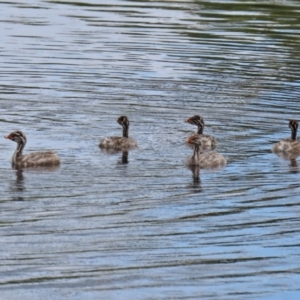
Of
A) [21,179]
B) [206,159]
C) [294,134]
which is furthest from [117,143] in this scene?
[294,134]

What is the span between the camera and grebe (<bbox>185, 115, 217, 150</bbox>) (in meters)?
24.2

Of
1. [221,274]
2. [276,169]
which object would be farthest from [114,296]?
[276,169]

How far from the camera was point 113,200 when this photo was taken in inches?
768

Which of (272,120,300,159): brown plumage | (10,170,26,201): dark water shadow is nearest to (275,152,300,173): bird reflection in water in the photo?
(272,120,300,159): brown plumage

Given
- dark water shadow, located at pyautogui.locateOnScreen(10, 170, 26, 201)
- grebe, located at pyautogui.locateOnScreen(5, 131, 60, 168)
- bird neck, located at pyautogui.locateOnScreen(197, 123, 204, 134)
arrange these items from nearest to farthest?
dark water shadow, located at pyautogui.locateOnScreen(10, 170, 26, 201) → grebe, located at pyautogui.locateOnScreen(5, 131, 60, 168) → bird neck, located at pyautogui.locateOnScreen(197, 123, 204, 134)

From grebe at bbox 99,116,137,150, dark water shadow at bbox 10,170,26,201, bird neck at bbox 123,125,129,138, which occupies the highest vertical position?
bird neck at bbox 123,125,129,138

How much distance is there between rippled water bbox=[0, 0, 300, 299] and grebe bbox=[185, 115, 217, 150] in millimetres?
221

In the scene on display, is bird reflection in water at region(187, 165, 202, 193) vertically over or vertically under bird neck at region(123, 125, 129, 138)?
under

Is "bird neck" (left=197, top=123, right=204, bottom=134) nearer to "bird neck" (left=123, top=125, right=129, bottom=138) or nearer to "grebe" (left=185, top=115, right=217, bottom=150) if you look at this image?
"grebe" (left=185, top=115, right=217, bottom=150)

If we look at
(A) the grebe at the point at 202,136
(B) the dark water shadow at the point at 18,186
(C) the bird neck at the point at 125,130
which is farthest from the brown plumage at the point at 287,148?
(B) the dark water shadow at the point at 18,186

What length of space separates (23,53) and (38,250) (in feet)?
59.6

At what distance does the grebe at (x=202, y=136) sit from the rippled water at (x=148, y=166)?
0.73ft

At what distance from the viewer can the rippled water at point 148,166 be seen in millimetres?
16031

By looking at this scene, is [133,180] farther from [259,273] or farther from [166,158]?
[259,273]
